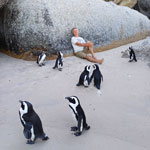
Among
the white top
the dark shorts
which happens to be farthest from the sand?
the white top

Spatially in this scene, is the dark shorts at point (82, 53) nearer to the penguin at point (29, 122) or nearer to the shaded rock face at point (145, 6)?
the penguin at point (29, 122)

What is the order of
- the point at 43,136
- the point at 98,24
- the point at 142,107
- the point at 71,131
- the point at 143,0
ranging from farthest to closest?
the point at 143,0, the point at 98,24, the point at 142,107, the point at 71,131, the point at 43,136

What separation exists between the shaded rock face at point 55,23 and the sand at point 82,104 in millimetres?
541

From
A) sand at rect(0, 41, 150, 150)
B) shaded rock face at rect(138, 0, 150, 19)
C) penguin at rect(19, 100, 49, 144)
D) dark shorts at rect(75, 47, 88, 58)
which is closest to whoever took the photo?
penguin at rect(19, 100, 49, 144)

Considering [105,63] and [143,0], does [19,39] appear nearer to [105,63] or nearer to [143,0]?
[105,63]

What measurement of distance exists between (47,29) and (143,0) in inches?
226

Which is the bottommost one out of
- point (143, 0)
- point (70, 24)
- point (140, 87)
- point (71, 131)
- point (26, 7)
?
point (71, 131)

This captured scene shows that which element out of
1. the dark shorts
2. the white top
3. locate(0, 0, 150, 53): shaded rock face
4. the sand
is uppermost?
locate(0, 0, 150, 53): shaded rock face

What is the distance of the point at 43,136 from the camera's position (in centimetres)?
208

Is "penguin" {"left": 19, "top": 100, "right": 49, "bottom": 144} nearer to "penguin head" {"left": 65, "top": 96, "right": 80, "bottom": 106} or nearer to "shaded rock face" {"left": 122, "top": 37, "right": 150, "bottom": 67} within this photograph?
"penguin head" {"left": 65, "top": 96, "right": 80, "bottom": 106}

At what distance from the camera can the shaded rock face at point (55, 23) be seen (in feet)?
15.4

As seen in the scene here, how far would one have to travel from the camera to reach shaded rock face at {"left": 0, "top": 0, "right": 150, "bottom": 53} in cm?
471

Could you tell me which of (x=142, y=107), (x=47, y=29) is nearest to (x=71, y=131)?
(x=142, y=107)

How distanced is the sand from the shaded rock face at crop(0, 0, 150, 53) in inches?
21.3
